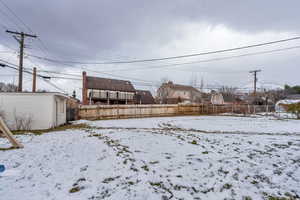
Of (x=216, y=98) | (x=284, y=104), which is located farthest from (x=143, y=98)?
(x=284, y=104)

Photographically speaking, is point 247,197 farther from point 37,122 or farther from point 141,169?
point 37,122

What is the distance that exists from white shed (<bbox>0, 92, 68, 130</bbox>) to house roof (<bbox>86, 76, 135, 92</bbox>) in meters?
18.2

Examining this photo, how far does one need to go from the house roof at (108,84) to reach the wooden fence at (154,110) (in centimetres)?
1340

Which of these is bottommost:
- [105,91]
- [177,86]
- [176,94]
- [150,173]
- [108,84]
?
[150,173]

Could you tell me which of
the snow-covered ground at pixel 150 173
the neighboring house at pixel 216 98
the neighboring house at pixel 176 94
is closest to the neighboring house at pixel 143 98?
the neighboring house at pixel 176 94

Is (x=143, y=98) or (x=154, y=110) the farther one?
(x=143, y=98)

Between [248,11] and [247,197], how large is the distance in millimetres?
10865

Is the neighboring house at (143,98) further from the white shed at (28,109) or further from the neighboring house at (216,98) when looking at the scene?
the white shed at (28,109)

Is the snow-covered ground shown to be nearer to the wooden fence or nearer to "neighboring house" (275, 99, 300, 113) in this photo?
the wooden fence

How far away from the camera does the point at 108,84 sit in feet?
96.4

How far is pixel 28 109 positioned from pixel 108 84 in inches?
822

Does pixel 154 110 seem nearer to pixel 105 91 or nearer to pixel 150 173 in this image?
pixel 105 91

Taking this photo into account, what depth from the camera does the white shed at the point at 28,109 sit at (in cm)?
872

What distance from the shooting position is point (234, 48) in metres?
9.82
